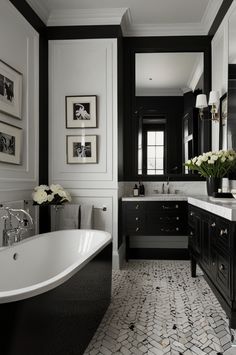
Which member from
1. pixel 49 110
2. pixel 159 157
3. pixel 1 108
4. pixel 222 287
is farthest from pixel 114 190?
pixel 222 287

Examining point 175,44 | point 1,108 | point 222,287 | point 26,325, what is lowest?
point 222,287

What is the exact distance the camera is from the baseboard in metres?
3.97

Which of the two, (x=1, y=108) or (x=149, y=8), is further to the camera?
(x=149, y=8)

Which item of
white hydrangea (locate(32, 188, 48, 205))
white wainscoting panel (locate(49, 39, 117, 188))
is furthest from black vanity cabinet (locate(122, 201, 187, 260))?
white hydrangea (locate(32, 188, 48, 205))

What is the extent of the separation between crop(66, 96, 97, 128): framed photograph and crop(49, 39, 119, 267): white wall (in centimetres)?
5

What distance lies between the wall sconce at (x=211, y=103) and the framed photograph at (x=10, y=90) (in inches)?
74.4

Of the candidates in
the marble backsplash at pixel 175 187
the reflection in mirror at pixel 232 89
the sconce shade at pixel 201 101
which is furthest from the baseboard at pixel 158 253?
the sconce shade at pixel 201 101

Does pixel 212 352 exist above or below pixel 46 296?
below

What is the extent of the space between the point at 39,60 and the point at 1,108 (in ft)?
3.68

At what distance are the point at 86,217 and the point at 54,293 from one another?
2086 mm

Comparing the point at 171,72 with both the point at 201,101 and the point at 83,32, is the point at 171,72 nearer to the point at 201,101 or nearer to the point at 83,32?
the point at 201,101

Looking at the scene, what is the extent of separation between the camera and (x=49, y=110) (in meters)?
3.67

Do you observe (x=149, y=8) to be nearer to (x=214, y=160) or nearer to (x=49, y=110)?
(x=49, y=110)

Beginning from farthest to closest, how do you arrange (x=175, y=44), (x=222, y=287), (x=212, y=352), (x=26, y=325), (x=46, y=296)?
(x=175, y=44) → (x=222, y=287) → (x=212, y=352) → (x=46, y=296) → (x=26, y=325)
